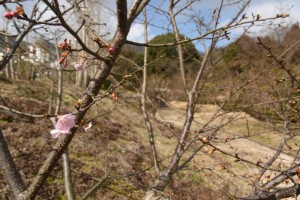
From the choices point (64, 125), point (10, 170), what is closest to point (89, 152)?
point (10, 170)

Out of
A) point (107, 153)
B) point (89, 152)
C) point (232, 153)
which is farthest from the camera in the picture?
point (107, 153)

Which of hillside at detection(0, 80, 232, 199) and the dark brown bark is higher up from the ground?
the dark brown bark

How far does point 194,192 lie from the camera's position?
5871 millimetres

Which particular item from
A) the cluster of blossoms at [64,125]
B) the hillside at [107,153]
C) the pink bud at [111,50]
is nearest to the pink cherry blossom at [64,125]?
the cluster of blossoms at [64,125]

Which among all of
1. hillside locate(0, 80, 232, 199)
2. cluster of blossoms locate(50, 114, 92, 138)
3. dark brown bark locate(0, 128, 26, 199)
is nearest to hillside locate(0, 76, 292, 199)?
hillside locate(0, 80, 232, 199)

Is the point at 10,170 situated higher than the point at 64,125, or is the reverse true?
the point at 64,125

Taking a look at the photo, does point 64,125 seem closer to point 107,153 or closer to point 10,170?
point 10,170

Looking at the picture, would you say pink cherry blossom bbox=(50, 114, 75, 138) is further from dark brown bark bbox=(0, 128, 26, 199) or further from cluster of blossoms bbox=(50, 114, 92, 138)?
dark brown bark bbox=(0, 128, 26, 199)

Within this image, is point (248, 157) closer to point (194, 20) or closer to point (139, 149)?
point (139, 149)

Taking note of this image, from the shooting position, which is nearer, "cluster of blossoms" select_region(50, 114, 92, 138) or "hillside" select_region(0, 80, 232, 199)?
"cluster of blossoms" select_region(50, 114, 92, 138)

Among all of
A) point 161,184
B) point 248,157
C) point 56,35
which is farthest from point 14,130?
point 248,157

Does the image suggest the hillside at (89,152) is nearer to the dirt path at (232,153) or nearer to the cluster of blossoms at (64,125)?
the dirt path at (232,153)

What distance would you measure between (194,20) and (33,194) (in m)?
3.04

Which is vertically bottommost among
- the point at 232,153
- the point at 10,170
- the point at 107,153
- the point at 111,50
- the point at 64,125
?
the point at 107,153
